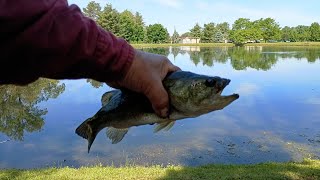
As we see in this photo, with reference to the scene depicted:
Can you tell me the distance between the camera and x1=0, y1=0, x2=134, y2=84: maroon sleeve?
1.33 meters

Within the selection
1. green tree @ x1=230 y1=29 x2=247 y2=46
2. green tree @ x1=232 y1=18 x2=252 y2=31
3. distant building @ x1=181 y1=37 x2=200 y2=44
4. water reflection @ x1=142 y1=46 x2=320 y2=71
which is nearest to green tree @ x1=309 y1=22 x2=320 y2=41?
green tree @ x1=232 y1=18 x2=252 y2=31

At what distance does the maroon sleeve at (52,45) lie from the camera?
4.36 feet

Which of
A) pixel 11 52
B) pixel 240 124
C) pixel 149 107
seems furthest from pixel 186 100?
pixel 240 124

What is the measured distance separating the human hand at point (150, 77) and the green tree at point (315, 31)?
113359 millimetres

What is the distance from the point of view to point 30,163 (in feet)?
36.1

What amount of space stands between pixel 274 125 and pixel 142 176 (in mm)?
8325

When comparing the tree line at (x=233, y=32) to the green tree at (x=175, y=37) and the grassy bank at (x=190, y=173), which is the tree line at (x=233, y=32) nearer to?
the green tree at (x=175, y=37)

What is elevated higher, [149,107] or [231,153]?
[149,107]

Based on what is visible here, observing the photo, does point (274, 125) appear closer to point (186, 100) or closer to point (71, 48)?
point (186, 100)

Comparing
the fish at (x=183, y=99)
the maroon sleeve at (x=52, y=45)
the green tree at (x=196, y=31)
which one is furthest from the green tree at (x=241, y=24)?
the maroon sleeve at (x=52, y=45)

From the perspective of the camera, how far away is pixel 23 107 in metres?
19.6

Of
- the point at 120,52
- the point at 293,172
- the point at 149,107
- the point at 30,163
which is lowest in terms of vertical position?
the point at 30,163

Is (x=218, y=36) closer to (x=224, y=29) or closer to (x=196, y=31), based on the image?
(x=224, y=29)

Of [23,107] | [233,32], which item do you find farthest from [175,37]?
[23,107]
